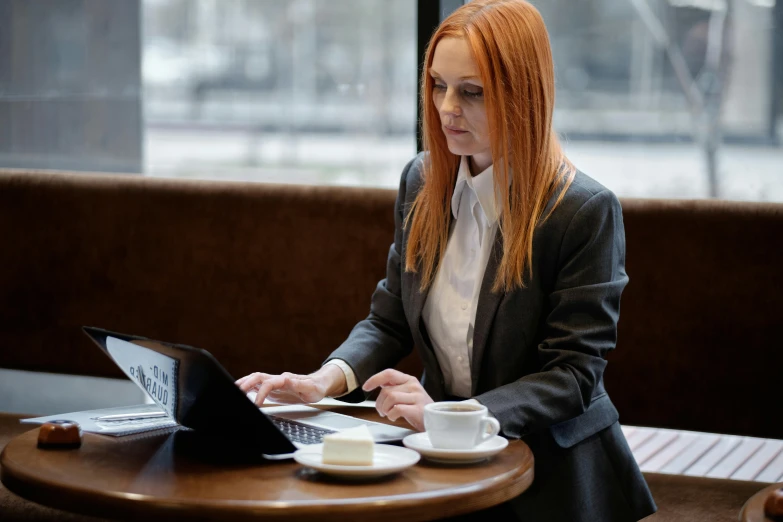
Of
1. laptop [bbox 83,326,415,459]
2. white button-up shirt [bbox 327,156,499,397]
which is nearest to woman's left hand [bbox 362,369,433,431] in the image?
laptop [bbox 83,326,415,459]

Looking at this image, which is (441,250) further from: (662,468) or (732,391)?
(662,468)

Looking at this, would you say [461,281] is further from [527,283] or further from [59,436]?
[59,436]

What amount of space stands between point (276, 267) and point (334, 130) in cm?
74

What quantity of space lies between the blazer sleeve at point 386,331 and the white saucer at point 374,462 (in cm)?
43

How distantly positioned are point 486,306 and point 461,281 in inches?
4.4

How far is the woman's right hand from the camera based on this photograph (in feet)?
5.15

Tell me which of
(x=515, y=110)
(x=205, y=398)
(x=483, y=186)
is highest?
(x=515, y=110)

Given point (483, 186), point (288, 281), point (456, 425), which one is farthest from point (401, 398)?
point (288, 281)

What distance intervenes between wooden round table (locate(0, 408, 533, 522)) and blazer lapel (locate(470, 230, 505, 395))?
0.29 metres

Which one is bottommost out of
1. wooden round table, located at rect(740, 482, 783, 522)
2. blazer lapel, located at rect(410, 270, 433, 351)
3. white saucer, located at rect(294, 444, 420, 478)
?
wooden round table, located at rect(740, 482, 783, 522)

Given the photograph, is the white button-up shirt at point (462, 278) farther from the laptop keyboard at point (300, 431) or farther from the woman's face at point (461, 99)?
the laptop keyboard at point (300, 431)

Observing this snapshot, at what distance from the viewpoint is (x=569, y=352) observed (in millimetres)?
1552

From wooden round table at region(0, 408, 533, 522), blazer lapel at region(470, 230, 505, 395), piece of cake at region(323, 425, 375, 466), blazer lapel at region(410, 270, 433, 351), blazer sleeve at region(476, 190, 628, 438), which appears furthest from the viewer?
blazer lapel at region(410, 270, 433, 351)

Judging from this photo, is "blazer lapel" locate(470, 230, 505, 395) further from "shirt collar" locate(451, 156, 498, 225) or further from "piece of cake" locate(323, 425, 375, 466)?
"piece of cake" locate(323, 425, 375, 466)
